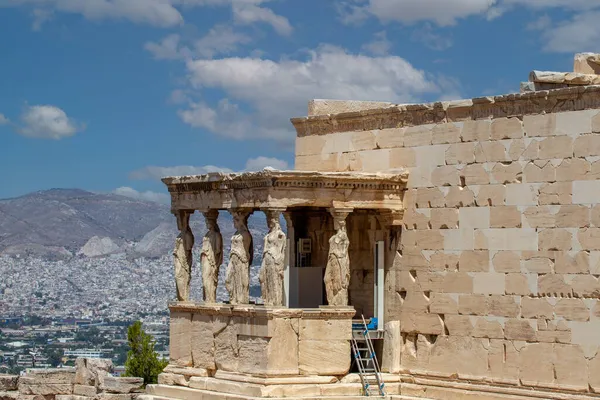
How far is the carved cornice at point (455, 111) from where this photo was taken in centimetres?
2011

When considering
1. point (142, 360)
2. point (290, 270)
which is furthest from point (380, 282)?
point (142, 360)

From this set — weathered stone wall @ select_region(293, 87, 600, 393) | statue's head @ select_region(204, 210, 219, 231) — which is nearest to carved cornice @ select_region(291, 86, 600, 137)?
weathered stone wall @ select_region(293, 87, 600, 393)

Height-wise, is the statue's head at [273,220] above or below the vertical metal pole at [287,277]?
above

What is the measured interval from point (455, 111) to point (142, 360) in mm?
13871

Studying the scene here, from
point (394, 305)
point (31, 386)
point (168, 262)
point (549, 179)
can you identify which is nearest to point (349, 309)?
point (394, 305)

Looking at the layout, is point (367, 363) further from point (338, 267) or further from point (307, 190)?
point (307, 190)

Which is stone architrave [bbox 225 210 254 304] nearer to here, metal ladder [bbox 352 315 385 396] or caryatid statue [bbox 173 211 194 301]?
caryatid statue [bbox 173 211 194 301]

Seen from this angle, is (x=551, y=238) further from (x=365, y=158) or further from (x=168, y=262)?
(x=168, y=262)

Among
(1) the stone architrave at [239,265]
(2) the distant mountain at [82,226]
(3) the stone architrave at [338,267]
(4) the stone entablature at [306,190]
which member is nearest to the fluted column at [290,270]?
(1) the stone architrave at [239,265]

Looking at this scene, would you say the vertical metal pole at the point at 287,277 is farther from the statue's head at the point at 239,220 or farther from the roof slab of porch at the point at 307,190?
the roof slab of porch at the point at 307,190

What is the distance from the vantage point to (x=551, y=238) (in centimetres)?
2023

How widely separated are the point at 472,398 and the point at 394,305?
2.18 metres

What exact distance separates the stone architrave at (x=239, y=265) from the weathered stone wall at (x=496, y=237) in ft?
7.37

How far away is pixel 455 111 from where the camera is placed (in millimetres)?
21750
